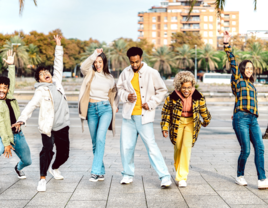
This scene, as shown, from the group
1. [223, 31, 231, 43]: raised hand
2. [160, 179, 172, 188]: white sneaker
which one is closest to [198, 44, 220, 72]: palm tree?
[223, 31, 231, 43]: raised hand

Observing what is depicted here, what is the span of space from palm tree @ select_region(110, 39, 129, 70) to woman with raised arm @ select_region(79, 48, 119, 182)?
187 feet

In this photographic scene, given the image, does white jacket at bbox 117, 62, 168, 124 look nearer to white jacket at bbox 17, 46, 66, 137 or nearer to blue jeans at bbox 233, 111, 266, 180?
white jacket at bbox 17, 46, 66, 137

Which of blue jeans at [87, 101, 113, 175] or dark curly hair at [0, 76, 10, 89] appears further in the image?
blue jeans at [87, 101, 113, 175]

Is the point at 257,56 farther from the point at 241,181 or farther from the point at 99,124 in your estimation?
the point at 99,124

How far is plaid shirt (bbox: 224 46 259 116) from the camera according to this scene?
467cm

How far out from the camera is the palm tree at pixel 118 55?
62.6 metres

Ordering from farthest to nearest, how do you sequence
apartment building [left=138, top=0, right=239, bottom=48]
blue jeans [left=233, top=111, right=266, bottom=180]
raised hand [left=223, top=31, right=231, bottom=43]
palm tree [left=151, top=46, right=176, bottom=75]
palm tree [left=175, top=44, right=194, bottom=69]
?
apartment building [left=138, top=0, right=239, bottom=48], palm tree [left=175, top=44, right=194, bottom=69], palm tree [left=151, top=46, right=176, bottom=75], raised hand [left=223, top=31, right=231, bottom=43], blue jeans [left=233, top=111, right=266, bottom=180]

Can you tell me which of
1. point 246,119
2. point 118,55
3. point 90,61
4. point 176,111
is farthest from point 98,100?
point 118,55

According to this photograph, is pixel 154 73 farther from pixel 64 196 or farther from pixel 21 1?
pixel 21 1

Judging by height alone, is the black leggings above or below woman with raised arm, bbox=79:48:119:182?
below

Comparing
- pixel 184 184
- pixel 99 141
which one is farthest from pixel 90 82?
pixel 184 184

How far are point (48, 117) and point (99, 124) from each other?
2.53 ft

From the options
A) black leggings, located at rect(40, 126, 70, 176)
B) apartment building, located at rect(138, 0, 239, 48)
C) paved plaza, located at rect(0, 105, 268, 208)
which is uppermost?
apartment building, located at rect(138, 0, 239, 48)

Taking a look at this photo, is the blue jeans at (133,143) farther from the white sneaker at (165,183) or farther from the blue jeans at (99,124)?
the blue jeans at (99,124)
